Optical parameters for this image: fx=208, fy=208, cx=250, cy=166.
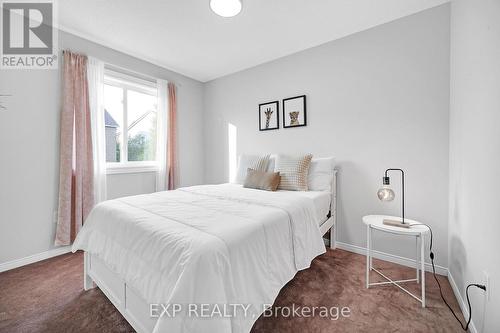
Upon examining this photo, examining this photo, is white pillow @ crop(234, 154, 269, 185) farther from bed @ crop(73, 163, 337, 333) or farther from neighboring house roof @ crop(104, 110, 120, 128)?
neighboring house roof @ crop(104, 110, 120, 128)

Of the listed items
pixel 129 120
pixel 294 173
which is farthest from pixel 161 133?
pixel 294 173

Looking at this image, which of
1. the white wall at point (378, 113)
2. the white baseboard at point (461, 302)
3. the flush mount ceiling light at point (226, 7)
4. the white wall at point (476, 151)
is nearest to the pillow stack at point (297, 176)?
the white wall at point (378, 113)

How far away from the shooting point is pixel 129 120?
10.3ft

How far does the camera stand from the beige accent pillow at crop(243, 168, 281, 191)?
2.43 metres

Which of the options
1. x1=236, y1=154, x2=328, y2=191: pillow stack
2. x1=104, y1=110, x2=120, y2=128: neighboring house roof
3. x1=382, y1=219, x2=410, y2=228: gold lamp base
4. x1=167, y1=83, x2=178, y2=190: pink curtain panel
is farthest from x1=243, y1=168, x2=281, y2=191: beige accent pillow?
x1=104, y1=110, x2=120, y2=128: neighboring house roof

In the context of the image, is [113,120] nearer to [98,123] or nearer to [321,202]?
[98,123]

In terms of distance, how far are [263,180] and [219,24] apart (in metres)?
1.82

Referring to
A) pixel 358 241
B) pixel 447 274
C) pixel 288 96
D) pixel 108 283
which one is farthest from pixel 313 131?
pixel 108 283

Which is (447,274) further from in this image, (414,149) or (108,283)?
(108,283)

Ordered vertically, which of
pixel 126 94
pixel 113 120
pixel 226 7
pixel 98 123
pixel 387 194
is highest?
pixel 226 7

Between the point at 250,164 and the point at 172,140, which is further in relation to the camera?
the point at 172,140

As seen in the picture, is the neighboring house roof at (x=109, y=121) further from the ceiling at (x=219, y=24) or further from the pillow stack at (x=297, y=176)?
the pillow stack at (x=297, y=176)

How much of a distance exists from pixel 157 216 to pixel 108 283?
66 cm

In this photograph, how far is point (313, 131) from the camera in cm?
279
